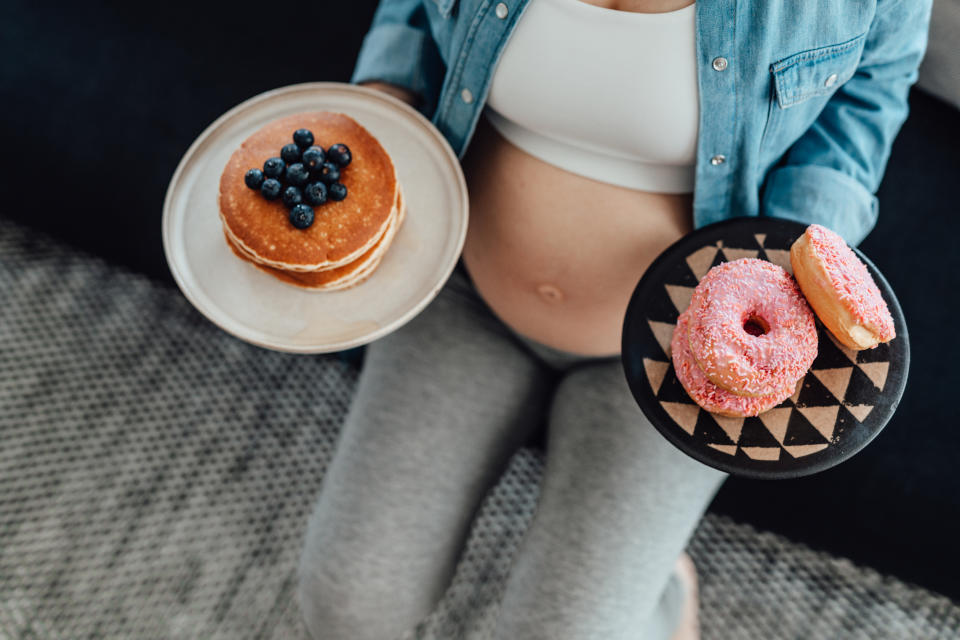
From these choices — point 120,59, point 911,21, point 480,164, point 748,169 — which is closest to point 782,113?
point 748,169

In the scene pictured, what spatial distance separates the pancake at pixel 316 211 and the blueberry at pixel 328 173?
21mm

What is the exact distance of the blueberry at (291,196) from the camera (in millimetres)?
685

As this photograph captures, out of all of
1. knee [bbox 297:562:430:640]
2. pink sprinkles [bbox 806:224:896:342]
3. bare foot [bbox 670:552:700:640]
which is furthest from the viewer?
bare foot [bbox 670:552:700:640]

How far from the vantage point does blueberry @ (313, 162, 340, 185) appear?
0.69m

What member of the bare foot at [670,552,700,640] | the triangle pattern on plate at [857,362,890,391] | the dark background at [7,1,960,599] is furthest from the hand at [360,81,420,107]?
the bare foot at [670,552,700,640]

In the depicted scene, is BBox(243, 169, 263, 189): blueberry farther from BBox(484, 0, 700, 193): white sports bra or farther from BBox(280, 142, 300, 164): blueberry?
BBox(484, 0, 700, 193): white sports bra

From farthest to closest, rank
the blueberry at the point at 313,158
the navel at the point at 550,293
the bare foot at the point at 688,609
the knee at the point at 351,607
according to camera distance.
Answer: the bare foot at the point at 688,609
the knee at the point at 351,607
the navel at the point at 550,293
the blueberry at the point at 313,158

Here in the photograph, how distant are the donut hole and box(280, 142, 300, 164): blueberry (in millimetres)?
486

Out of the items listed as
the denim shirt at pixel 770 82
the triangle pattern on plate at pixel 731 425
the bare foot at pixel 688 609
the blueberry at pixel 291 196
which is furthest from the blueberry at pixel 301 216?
the bare foot at pixel 688 609

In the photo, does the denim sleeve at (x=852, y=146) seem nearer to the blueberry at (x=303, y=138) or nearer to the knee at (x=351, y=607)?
the blueberry at (x=303, y=138)

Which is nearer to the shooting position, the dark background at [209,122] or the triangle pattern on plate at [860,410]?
the triangle pattern on plate at [860,410]

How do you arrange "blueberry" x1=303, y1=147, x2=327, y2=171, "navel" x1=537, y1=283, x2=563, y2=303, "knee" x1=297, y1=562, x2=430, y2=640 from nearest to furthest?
"blueberry" x1=303, y1=147, x2=327, y2=171 → "navel" x1=537, y1=283, x2=563, y2=303 → "knee" x1=297, y1=562, x2=430, y2=640

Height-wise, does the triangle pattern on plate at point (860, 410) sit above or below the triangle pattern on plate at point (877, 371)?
below

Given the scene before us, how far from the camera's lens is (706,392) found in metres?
0.61
